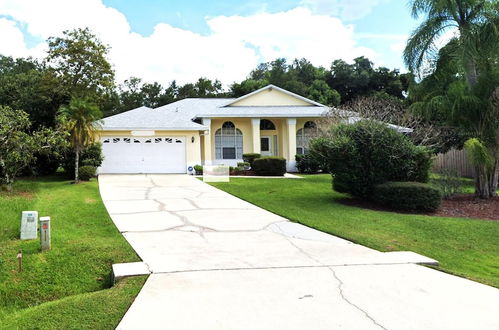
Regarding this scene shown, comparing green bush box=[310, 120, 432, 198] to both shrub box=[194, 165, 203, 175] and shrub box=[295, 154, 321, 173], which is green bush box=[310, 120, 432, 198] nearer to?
shrub box=[194, 165, 203, 175]

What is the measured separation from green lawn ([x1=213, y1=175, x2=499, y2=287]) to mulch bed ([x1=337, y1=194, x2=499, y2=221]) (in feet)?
2.14

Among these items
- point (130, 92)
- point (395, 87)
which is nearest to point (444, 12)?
point (395, 87)

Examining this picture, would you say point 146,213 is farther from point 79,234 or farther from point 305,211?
point 305,211

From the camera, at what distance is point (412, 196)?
1099 cm

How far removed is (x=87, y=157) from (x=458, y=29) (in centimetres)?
1610

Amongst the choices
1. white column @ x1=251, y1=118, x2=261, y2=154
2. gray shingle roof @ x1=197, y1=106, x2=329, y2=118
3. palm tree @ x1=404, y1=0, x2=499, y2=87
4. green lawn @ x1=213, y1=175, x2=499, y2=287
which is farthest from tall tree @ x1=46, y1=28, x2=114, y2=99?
palm tree @ x1=404, y1=0, x2=499, y2=87

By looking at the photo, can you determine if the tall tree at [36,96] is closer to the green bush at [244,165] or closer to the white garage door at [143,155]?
the white garage door at [143,155]

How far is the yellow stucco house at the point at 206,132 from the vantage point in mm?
21312

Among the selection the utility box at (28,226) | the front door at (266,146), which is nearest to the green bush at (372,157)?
the utility box at (28,226)

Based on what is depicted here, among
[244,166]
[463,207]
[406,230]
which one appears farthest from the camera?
[244,166]

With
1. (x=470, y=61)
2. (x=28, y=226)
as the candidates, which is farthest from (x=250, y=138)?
(x=28, y=226)

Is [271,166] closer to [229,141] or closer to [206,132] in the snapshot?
[206,132]

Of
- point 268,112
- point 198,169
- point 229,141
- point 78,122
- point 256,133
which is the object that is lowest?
point 198,169

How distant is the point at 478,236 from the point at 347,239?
125 inches
